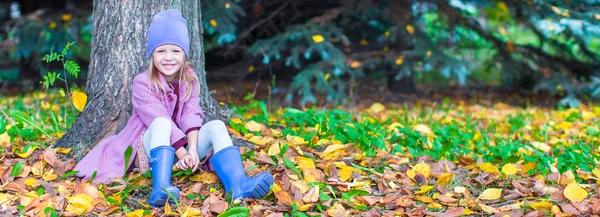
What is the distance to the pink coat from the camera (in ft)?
9.57

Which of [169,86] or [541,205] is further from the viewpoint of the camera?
[169,86]

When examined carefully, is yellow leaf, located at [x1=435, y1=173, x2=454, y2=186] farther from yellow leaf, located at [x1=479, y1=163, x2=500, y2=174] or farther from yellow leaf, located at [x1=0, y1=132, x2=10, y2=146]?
yellow leaf, located at [x1=0, y1=132, x2=10, y2=146]

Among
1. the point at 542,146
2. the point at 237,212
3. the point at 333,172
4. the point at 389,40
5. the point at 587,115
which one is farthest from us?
the point at 389,40

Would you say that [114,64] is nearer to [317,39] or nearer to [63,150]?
[63,150]


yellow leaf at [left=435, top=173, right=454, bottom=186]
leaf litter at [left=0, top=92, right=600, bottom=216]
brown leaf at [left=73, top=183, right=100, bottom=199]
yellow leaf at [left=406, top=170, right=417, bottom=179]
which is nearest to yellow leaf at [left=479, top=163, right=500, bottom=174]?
leaf litter at [left=0, top=92, right=600, bottom=216]

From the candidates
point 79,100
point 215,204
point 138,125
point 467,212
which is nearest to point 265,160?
point 215,204

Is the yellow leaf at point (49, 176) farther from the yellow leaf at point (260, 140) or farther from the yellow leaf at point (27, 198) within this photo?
the yellow leaf at point (260, 140)

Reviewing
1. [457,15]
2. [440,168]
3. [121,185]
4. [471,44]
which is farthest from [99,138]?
[471,44]

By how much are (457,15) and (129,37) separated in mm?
3621

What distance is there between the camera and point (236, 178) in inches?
108

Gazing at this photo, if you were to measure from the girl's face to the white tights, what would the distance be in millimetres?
280

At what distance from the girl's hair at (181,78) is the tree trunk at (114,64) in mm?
385

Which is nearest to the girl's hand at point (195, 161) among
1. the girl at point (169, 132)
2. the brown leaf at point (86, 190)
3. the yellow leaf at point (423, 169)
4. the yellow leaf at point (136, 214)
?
the girl at point (169, 132)

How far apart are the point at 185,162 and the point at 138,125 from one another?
0.38m
